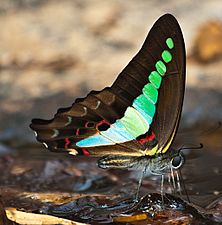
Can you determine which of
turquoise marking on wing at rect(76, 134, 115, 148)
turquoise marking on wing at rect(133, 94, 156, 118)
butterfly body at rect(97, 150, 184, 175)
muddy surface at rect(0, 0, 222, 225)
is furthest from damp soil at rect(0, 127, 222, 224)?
turquoise marking on wing at rect(133, 94, 156, 118)

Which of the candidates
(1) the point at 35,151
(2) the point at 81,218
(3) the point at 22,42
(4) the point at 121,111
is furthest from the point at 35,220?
(3) the point at 22,42

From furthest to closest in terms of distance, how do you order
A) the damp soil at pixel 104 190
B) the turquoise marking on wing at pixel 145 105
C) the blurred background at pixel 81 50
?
the blurred background at pixel 81 50 < the turquoise marking on wing at pixel 145 105 < the damp soil at pixel 104 190

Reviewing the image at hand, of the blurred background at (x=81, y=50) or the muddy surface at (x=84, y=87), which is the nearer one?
the muddy surface at (x=84, y=87)

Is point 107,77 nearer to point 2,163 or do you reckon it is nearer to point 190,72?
point 190,72

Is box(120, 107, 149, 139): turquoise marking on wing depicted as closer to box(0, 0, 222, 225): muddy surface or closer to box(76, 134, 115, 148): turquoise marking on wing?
box(76, 134, 115, 148): turquoise marking on wing

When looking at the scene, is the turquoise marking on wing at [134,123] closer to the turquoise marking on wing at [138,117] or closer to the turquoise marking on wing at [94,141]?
the turquoise marking on wing at [138,117]

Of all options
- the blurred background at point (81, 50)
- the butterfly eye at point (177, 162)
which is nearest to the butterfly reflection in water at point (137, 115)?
the butterfly eye at point (177, 162)

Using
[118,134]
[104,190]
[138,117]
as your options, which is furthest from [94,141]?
[104,190]
